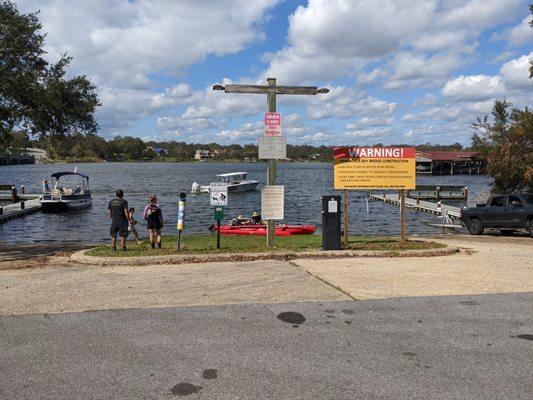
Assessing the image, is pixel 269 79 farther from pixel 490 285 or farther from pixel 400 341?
pixel 400 341

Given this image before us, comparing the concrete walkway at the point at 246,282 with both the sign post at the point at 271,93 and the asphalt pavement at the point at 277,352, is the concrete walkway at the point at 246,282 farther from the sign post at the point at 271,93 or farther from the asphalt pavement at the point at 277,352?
the sign post at the point at 271,93

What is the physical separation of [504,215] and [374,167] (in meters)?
9.90

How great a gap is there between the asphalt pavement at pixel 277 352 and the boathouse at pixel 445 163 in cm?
11643

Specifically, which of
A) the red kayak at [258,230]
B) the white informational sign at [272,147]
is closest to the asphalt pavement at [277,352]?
the white informational sign at [272,147]

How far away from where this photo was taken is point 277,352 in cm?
522

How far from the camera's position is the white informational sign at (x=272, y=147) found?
12094mm

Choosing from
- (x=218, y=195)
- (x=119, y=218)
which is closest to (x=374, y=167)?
(x=218, y=195)

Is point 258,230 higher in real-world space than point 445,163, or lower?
lower

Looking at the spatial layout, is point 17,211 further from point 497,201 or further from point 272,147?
point 497,201

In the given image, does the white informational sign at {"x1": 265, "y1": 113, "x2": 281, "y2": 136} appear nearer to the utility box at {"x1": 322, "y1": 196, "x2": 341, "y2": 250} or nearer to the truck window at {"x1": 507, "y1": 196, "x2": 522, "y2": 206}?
the utility box at {"x1": 322, "y1": 196, "x2": 341, "y2": 250}

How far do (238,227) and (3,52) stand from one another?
12730mm

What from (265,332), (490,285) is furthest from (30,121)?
(490,285)

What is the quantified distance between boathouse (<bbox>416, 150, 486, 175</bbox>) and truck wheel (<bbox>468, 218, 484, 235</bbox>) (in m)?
99.8

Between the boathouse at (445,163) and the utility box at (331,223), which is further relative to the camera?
the boathouse at (445,163)
